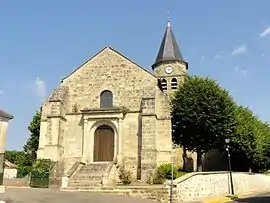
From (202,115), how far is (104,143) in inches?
340

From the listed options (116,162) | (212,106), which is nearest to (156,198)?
(116,162)

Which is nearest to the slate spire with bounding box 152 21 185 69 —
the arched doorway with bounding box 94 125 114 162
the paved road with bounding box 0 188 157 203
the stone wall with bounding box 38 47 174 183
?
the stone wall with bounding box 38 47 174 183

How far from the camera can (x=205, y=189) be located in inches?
958

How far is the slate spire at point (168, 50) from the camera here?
4538cm

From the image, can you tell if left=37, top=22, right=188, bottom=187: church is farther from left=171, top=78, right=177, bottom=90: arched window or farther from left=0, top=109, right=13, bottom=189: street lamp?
left=171, top=78, right=177, bottom=90: arched window

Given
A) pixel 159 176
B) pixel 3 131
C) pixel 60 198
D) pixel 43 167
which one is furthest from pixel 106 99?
pixel 3 131

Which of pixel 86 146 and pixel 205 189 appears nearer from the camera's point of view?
pixel 205 189

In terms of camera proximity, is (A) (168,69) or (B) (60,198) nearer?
(B) (60,198)

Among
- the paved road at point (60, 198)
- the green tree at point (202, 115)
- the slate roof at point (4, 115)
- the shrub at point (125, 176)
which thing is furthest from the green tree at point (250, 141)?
the slate roof at point (4, 115)

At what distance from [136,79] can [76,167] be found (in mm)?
8173

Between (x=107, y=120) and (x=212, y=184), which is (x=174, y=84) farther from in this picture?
(x=212, y=184)

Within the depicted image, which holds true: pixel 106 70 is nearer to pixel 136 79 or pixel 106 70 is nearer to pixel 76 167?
pixel 136 79

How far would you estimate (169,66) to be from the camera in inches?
1759

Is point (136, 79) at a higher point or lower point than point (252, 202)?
higher
